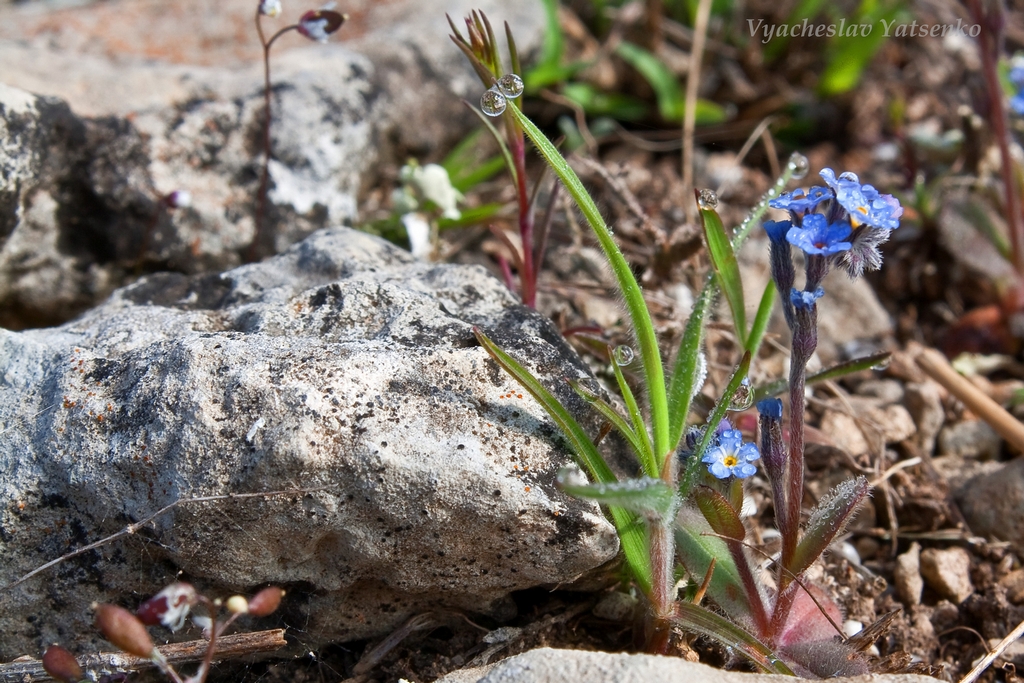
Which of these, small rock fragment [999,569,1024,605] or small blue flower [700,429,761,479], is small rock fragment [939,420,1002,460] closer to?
small rock fragment [999,569,1024,605]

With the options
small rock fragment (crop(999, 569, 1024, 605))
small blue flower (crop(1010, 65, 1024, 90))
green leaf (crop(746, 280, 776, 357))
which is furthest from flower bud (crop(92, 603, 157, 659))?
small blue flower (crop(1010, 65, 1024, 90))

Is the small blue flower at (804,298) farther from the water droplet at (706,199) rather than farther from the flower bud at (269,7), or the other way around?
the flower bud at (269,7)

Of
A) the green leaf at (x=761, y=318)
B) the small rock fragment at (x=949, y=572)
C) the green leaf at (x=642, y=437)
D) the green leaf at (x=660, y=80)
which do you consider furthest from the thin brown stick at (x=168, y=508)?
the green leaf at (x=660, y=80)

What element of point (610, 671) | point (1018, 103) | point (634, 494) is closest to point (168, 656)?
point (610, 671)

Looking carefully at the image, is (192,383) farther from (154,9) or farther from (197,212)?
(154,9)

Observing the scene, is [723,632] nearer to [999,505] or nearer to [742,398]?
[742,398]

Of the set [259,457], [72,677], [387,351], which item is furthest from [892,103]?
[72,677]
